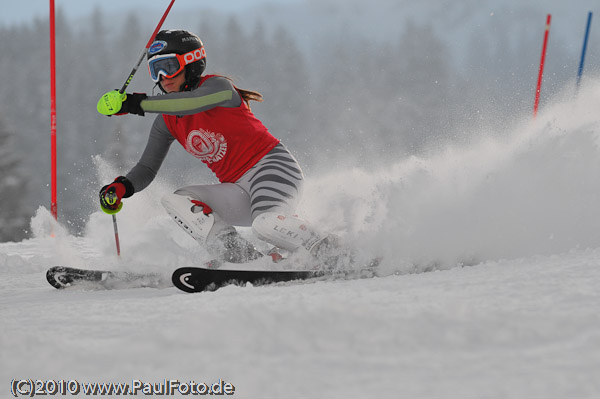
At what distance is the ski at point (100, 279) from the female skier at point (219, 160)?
348 mm

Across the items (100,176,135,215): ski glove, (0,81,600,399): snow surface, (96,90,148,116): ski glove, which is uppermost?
(96,90,148,116): ski glove

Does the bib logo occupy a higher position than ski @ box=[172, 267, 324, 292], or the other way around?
the bib logo

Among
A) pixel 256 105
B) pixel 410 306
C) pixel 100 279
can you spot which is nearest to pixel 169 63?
pixel 100 279

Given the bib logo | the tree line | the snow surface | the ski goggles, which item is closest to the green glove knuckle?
the ski goggles

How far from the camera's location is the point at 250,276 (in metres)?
2.67

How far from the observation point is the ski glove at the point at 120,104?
297 centimetres

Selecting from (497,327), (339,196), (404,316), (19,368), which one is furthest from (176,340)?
(339,196)

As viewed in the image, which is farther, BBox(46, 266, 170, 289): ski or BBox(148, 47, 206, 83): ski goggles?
BBox(148, 47, 206, 83): ski goggles

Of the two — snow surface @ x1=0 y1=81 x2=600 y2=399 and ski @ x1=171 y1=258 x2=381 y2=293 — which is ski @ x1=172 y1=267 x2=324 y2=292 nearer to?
ski @ x1=171 y1=258 x2=381 y2=293

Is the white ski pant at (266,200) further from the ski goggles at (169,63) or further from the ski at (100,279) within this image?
the ski goggles at (169,63)

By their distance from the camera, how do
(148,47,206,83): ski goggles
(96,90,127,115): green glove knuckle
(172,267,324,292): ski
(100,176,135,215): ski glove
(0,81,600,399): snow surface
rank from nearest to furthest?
(0,81,600,399): snow surface, (172,267,324,292): ski, (96,90,127,115): green glove knuckle, (148,47,206,83): ski goggles, (100,176,135,215): ski glove

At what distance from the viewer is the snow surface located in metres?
1.14

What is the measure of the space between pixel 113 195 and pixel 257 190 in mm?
852

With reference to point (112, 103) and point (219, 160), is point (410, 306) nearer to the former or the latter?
point (219, 160)
